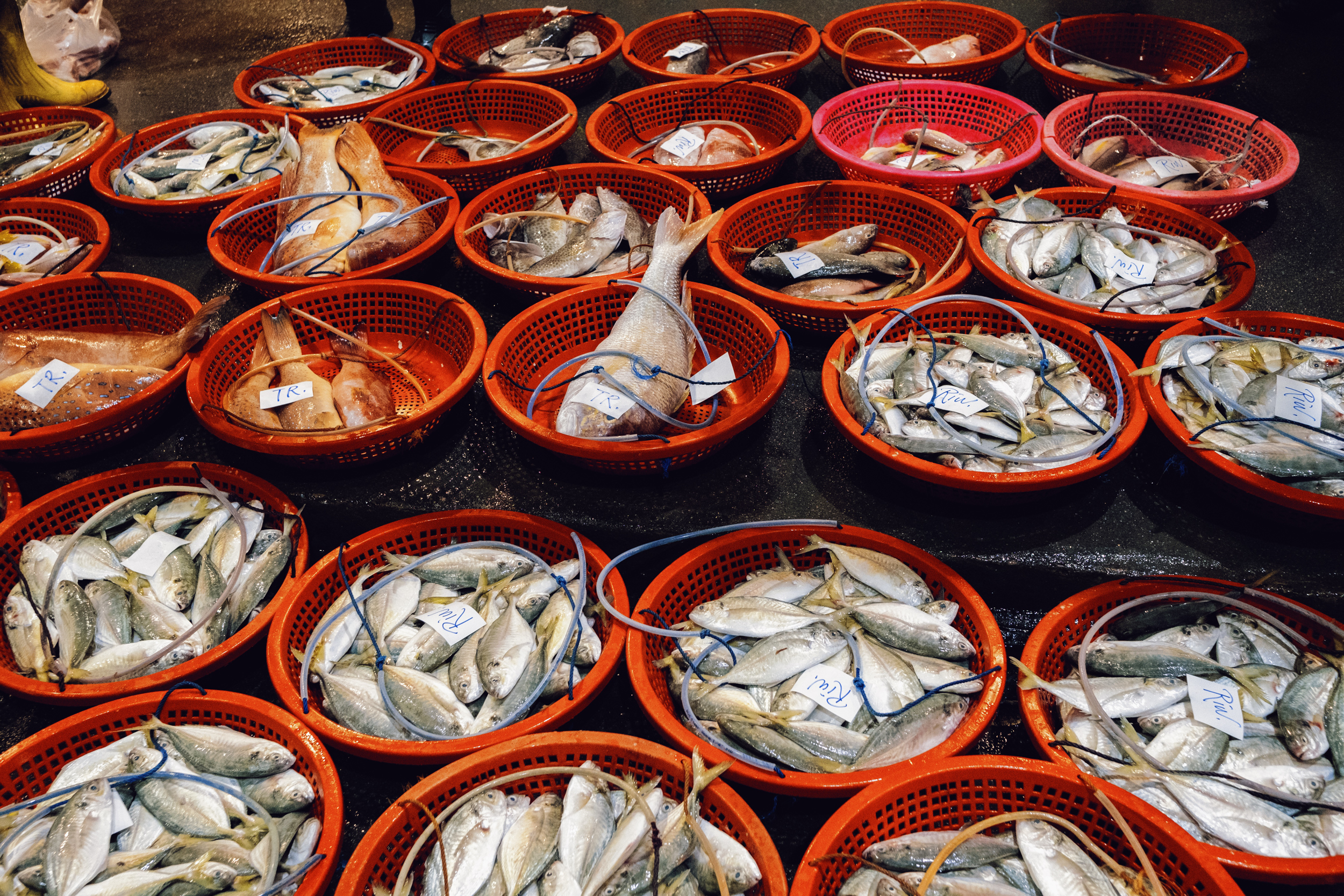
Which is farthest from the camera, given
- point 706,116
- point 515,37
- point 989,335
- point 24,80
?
point 515,37

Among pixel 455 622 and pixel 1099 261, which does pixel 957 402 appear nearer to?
pixel 1099 261

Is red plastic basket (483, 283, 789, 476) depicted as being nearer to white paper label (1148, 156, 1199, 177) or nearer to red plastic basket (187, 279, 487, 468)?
red plastic basket (187, 279, 487, 468)

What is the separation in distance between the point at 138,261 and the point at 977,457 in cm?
352

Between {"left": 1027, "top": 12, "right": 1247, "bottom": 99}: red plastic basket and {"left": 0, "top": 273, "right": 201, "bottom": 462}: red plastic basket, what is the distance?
392cm

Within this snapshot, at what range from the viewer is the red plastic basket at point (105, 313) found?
2.54 metres

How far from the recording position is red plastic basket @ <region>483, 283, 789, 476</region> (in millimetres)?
2199

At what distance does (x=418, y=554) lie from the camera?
2.36 m

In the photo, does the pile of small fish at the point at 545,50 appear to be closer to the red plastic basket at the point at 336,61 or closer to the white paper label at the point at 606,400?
the red plastic basket at the point at 336,61

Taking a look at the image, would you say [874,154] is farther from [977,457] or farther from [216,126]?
[216,126]

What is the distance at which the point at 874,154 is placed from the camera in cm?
353

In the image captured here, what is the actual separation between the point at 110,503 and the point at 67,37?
4290 millimetres

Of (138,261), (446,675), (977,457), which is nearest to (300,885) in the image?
(446,675)

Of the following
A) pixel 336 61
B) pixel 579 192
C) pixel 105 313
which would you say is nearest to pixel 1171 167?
pixel 579 192

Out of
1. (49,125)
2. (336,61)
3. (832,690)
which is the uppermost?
(336,61)
